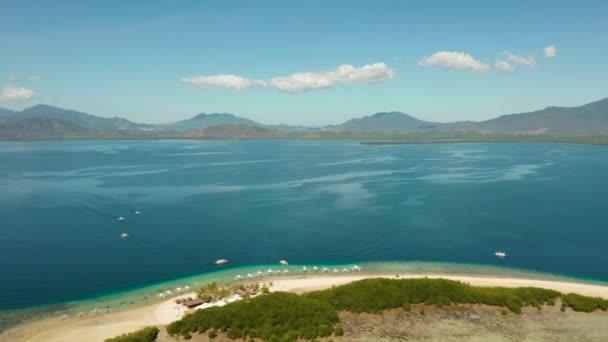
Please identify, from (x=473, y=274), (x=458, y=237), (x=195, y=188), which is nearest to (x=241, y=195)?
(x=195, y=188)

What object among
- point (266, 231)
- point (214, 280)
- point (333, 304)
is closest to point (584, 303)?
point (333, 304)

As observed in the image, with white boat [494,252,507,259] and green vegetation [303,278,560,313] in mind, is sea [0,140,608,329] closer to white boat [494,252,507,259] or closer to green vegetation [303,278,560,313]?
white boat [494,252,507,259]

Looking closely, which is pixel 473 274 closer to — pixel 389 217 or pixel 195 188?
pixel 389 217

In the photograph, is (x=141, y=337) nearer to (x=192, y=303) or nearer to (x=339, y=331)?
(x=192, y=303)

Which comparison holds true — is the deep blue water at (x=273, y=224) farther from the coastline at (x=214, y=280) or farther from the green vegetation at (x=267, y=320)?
the green vegetation at (x=267, y=320)

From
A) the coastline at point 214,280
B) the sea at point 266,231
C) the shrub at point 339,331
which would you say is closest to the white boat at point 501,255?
the sea at point 266,231
